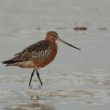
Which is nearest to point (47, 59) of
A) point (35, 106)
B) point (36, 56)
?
point (36, 56)

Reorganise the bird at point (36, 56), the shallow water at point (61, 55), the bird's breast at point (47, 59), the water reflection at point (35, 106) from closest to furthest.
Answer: the water reflection at point (35, 106)
the shallow water at point (61, 55)
the bird at point (36, 56)
the bird's breast at point (47, 59)

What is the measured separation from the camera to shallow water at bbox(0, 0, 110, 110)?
37.6 feet

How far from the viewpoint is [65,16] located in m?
22.9

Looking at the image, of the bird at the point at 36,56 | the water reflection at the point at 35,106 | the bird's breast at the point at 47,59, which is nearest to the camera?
the water reflection at the point at 35,106

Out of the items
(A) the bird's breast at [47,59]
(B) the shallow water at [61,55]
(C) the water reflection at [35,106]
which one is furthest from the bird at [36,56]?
(C) the water reflection at [35,106]

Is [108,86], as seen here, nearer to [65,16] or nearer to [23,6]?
[65,16]

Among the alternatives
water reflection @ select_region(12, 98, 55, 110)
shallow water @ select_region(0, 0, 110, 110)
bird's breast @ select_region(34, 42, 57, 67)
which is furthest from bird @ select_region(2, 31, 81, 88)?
water reflection @ select_region(12, 98, 55, 110)

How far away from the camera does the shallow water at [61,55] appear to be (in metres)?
11.5

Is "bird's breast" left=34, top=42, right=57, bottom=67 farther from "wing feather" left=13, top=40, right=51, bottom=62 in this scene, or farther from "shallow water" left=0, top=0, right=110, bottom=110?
"shallow water" left=0, top=0, right=110, bottom=110

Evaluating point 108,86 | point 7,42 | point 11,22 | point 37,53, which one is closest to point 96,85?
point 108,86

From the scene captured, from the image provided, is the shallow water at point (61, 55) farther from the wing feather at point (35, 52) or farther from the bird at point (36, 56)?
the wing feather at point (35, 52)

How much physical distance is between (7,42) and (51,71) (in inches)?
161

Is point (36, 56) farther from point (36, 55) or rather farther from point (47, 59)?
point (47, 59)

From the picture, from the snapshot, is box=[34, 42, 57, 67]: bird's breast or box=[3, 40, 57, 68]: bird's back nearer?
box=[3, 40, 57, 68]: bird's back
